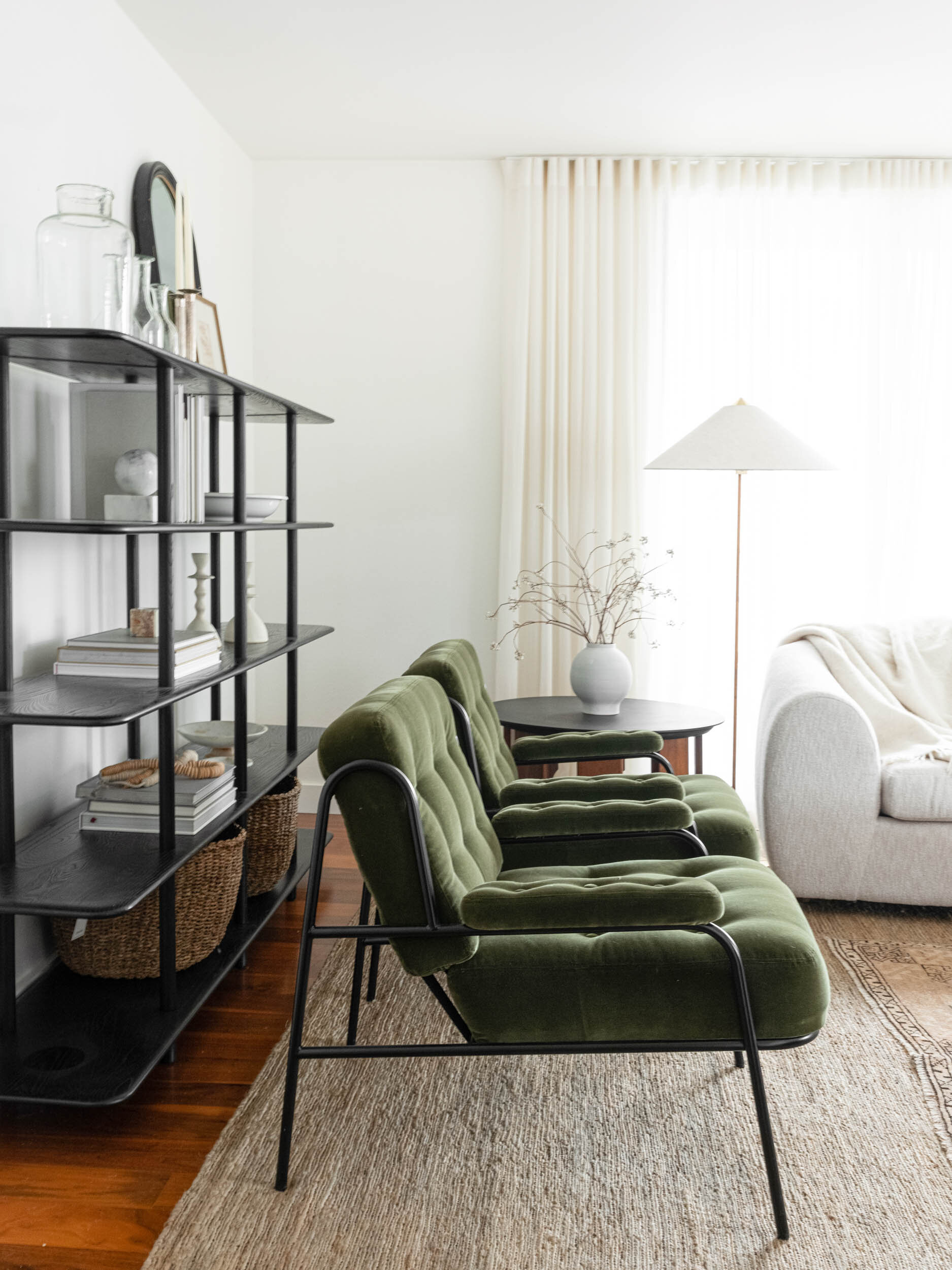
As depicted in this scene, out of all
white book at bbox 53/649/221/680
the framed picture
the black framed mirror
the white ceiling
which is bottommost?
white book at bbox 53/649/221/680

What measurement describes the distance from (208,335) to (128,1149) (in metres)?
2.26

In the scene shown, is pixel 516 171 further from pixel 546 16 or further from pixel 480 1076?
pixel 480 1076

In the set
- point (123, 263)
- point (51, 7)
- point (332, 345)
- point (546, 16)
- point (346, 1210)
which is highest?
point (546, 16)

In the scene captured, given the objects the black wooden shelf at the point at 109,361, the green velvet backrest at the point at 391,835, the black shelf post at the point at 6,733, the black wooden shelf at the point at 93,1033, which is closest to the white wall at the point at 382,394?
the black wooden shelf at the point at 109,361

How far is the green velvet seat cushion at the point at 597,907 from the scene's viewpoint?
1.68 meters

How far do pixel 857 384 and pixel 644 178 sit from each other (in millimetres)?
1181

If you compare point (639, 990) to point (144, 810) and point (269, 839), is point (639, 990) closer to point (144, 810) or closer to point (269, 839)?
point (144, 810)

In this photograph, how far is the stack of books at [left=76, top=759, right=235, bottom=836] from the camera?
2.37 metres

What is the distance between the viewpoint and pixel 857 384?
13.9ft

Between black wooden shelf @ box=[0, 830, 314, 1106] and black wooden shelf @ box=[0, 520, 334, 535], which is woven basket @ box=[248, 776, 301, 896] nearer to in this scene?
black wooden shelf @ box=[0, 830, 314, 1106]

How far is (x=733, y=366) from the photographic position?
4.27 metres

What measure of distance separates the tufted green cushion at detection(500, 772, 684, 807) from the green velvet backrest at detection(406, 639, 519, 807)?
0.17ft

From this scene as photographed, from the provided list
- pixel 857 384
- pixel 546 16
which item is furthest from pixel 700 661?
pixel 546 16

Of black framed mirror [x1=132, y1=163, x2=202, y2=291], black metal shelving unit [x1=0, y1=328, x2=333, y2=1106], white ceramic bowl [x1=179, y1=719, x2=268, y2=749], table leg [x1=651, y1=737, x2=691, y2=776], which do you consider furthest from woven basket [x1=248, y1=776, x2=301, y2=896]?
black framed mirror [x1=132, y1=163, x2=202, y2=291]
